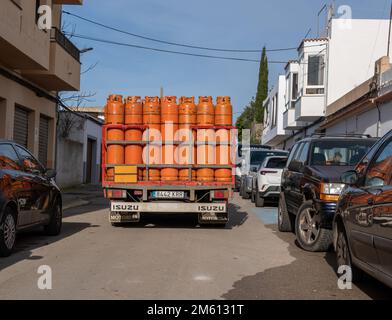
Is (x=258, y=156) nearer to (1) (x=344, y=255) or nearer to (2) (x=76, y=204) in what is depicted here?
Result: (2) (x=76, y=204)

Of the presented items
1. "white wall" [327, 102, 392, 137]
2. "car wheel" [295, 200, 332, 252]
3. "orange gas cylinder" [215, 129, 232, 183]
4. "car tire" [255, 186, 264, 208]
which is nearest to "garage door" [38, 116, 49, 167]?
"car tire" [255, 186, 264, 208]

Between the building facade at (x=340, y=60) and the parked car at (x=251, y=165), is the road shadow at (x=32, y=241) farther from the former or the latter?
the building facade at (x=340, y=60)

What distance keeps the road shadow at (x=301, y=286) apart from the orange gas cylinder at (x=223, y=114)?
13.6 feet

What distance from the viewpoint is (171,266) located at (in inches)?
271

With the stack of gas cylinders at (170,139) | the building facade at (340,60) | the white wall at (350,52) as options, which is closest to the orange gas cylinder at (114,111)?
the stack of gas cylinders at (170,139)

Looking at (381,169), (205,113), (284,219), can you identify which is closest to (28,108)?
(205,113)

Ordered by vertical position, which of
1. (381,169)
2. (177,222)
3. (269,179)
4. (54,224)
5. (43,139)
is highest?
(43,139)

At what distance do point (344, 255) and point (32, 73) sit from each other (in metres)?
13.4

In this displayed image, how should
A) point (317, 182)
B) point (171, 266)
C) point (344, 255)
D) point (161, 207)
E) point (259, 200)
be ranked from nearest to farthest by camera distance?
1. point (344, 255)
2. point (171, 266)
3. point (317, 182)
4. point (161, 207)
5. point (259, 200)

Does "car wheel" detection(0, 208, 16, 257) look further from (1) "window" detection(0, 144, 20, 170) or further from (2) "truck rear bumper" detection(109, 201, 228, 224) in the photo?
(2) "truck rear bumper" detection(109, 201, 228, 224)

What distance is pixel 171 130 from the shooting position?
35.3ft

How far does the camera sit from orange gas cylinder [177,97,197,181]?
1067 centimetres

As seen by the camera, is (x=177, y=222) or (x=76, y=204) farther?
(x=76, y=204)
